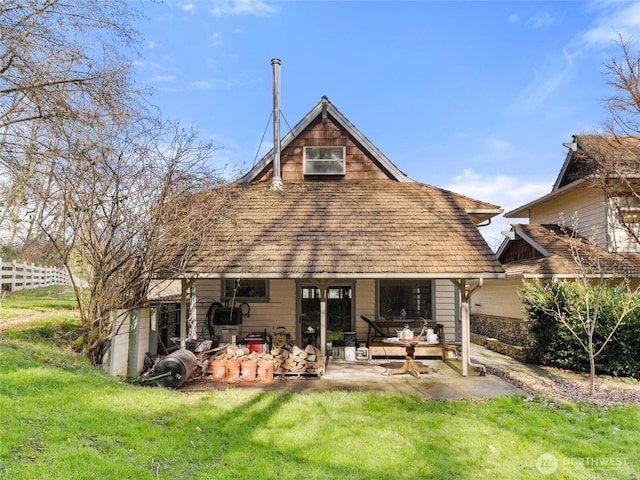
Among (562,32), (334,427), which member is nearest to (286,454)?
(334,427)

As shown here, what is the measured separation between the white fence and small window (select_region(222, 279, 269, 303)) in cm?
580

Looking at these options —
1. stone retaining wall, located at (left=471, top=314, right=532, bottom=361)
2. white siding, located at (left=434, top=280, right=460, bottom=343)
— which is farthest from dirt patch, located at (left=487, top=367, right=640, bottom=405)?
stone retaining wall, located at (left=471, top=314, right=532, bottom=361)

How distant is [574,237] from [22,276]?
22.9m

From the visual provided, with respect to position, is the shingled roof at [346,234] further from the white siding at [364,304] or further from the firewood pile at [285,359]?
the white siding at [364,304]

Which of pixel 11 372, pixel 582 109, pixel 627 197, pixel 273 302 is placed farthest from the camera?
pixel 582 109

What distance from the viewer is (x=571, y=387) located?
8555mm

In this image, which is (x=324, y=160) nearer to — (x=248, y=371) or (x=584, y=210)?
(x=248, y=371)

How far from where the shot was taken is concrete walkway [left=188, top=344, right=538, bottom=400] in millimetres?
7680

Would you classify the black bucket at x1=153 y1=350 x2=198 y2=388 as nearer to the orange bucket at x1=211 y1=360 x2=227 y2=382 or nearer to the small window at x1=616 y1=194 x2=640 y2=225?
the orange bucket at x1=211 y1=360 x2=227 y2=382

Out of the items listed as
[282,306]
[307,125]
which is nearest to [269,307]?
[282,306]

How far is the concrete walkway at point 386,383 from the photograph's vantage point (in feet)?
25.2

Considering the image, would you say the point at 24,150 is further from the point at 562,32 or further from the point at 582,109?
the point at 582,109

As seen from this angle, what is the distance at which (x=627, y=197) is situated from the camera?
13.3 m

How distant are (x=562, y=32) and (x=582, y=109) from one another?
4350 millimetres
